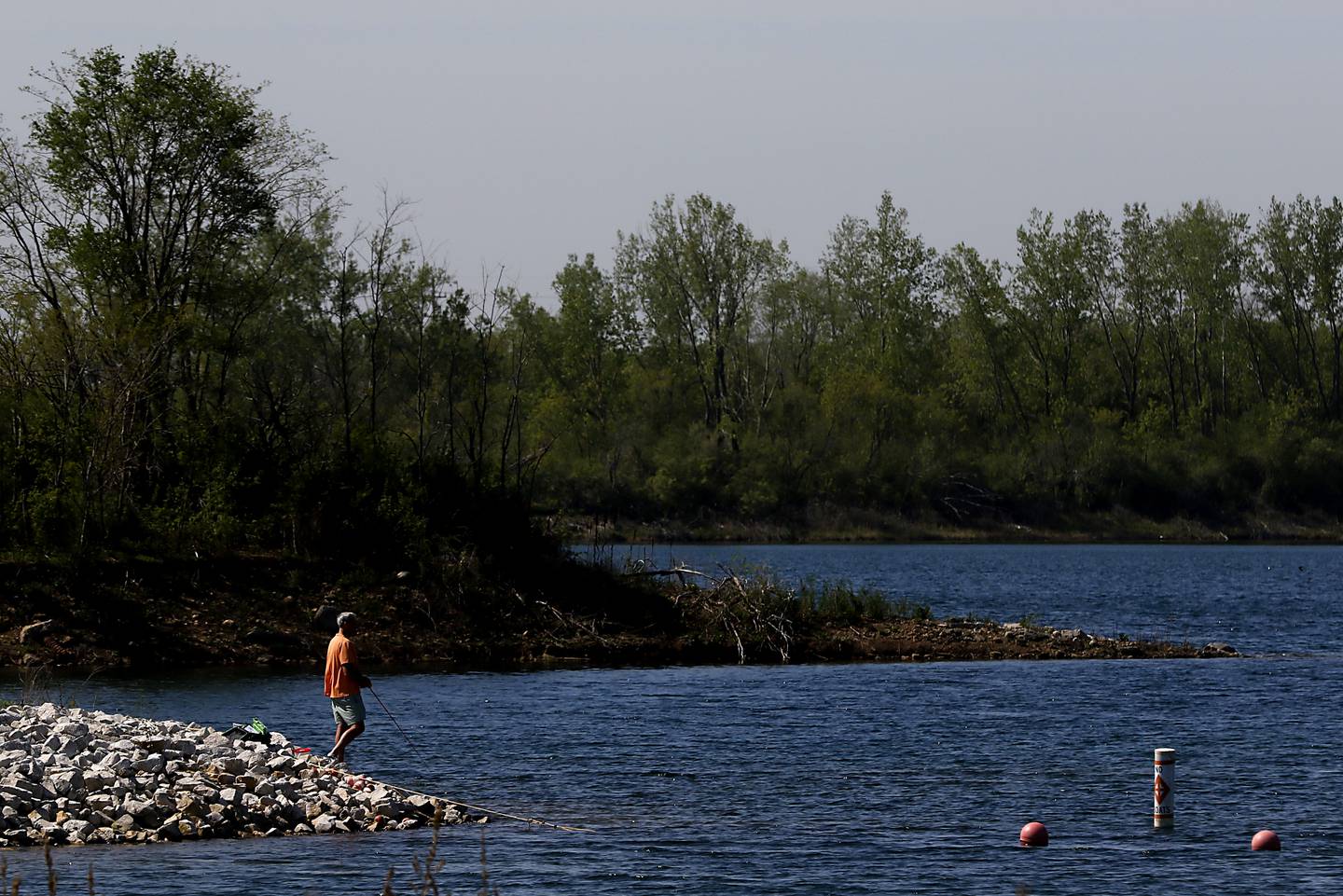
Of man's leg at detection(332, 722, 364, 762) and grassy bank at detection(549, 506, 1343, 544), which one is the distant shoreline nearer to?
grassy bank at detection(549, 506, 1343, 544)

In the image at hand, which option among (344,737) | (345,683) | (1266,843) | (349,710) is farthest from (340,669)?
(1266,843)

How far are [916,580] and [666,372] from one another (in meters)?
47.2

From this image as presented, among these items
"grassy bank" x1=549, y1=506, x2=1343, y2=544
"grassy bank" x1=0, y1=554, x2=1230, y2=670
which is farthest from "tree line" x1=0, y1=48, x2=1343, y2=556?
"grassy bank" x1=0, y1=554, x2=1230, y2=670

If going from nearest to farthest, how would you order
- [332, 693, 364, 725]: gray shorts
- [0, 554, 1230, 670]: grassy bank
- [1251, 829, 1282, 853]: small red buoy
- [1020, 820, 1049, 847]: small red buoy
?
1. [1251, 829, 1282, 853]: small red buoy
2. [1020, 820, 1049, 847]: small red buoy
3. [332, 693, 364, 725]: gray shorts
4. [0, 554, 1230, 670]: grassy bank

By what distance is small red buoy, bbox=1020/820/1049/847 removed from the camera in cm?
2014

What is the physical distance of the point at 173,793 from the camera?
66.2 feet

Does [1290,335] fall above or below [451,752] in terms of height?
above

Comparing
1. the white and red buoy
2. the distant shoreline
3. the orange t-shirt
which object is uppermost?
the distant shoreline

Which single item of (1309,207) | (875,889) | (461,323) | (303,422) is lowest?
(875,889)

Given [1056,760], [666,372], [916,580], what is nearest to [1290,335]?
[666,372]

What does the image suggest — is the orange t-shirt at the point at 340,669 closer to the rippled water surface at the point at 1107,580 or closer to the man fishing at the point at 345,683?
the man fishing at the point at 345,683

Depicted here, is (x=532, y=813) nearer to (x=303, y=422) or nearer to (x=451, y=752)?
(x=451, y=752)

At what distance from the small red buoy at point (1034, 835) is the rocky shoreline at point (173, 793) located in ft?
20.4

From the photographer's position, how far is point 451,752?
2662cm
